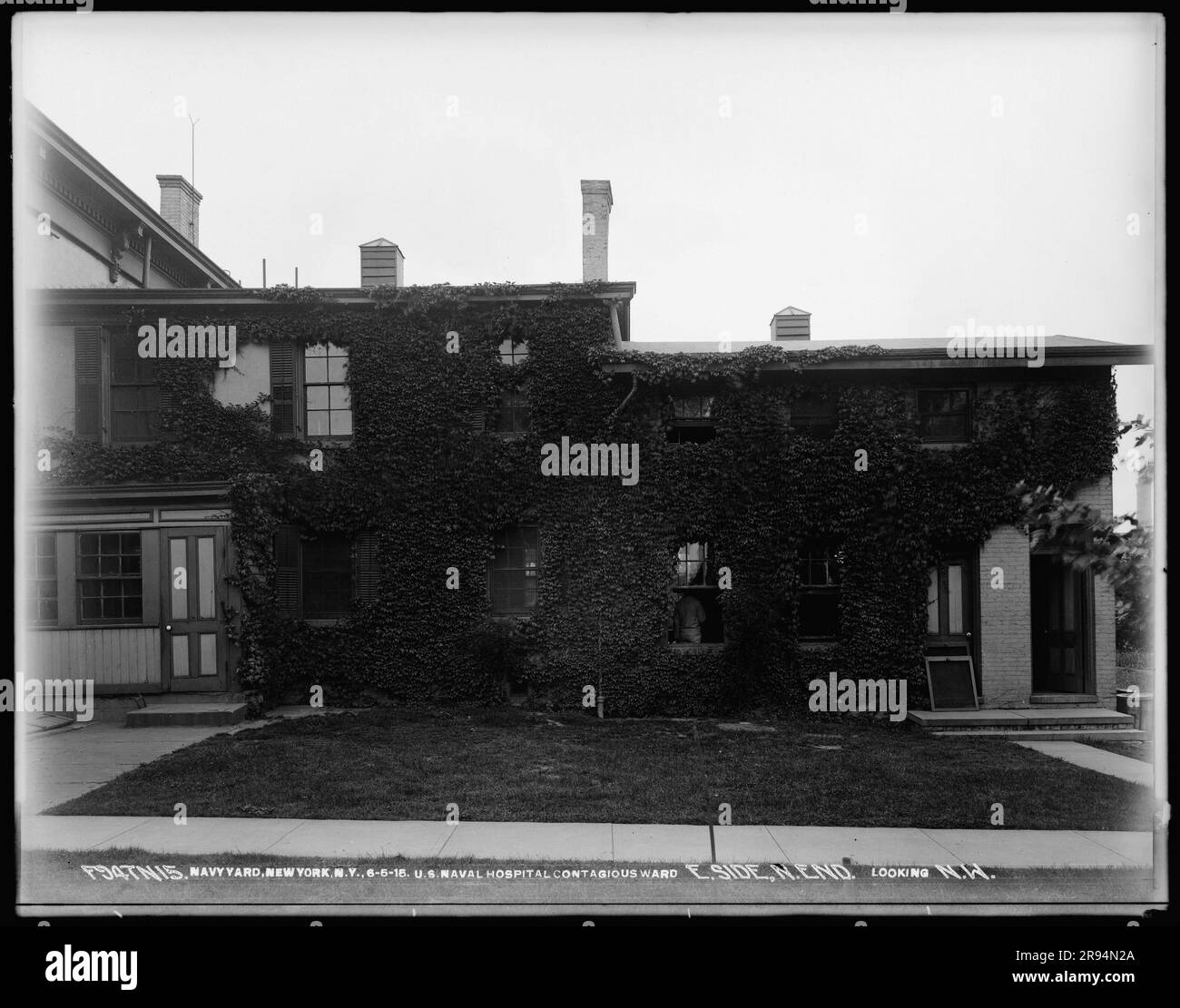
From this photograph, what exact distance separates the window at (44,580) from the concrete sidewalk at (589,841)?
6.42m

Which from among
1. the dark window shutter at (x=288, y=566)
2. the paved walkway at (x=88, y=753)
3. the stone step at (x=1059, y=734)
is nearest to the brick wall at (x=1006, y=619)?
the stone step at (x=1059, y=734)

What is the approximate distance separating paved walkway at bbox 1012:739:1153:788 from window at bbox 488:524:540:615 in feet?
25.5

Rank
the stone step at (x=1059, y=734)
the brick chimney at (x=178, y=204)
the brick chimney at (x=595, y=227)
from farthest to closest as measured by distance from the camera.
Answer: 1. the brick chimney at (x=178, y=204)
2. the brick chimney at (x=595, y=227)
3. the stone step at (x=1059, y=734)

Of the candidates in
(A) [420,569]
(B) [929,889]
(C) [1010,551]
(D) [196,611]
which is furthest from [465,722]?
(C) [1010,551]

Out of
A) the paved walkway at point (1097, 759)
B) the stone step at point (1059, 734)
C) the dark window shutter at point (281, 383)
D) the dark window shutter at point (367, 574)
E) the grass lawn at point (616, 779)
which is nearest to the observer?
the grass lawn at point (616, 779)

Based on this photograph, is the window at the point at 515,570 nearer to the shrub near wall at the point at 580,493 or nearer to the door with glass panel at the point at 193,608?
the shrub near wall at the point at 580,493

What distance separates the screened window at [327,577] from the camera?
14.0m

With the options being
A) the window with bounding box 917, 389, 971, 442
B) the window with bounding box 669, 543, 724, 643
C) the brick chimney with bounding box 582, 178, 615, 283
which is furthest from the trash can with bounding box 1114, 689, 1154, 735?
the brick chimney with bounding box 582, 178, 615, 283

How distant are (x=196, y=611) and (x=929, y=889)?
36.3ft

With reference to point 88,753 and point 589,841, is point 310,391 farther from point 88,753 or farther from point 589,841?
point 589,841

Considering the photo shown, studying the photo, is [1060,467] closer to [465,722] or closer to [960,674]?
[960,674]

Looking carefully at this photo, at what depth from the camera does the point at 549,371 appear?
13875mm

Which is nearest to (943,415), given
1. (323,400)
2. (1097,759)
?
(1097,759)

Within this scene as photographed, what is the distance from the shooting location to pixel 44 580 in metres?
12.7
